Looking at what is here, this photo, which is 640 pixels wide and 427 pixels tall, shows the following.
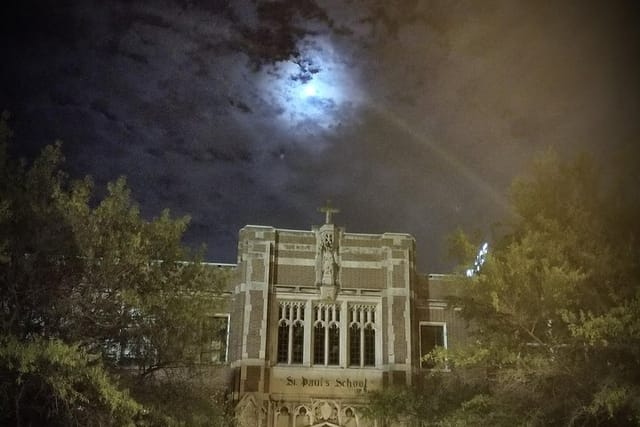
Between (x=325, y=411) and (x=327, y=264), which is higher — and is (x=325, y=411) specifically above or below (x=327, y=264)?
below

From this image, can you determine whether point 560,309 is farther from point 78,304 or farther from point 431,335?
point 431,335

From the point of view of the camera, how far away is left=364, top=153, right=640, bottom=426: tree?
641 inches

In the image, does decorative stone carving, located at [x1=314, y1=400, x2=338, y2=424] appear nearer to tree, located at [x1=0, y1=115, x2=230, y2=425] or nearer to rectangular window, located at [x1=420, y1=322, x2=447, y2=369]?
rectangular window, located at [x1=420, y1=322, x2=447, y2=369]

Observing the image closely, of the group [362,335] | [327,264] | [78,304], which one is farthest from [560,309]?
[327,264]

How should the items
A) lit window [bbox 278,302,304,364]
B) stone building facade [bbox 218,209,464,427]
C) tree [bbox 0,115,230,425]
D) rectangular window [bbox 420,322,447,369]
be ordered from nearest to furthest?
tree [bbox 0,115,230,425] < stone building facade [bbox 218,209,464,427] < lit window [bbox 278,302,304,364] < rectangular window [bbox 420,322,447,369]

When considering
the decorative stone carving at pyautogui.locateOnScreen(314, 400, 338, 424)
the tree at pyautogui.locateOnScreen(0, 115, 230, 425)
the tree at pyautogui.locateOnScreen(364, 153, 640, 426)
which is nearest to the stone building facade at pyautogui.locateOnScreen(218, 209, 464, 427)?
the decorative stone carving at pyautogui.locateOnScreen(314, 400, 338, 424)

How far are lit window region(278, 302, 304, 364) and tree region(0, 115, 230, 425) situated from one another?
997 cm

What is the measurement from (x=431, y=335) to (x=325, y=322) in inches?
179

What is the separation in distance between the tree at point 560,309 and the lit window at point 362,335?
8133 mm

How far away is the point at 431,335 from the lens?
2875 cm

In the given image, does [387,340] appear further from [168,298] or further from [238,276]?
[168,298]

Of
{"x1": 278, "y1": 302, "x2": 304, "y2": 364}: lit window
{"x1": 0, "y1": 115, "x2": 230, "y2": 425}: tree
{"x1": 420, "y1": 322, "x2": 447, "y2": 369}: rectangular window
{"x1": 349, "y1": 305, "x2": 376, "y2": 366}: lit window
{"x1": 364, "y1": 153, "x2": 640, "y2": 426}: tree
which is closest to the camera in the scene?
{"x1": 0, "y1": 115, "x2": 230, "y2": 425}: tree

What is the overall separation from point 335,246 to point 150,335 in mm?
12739

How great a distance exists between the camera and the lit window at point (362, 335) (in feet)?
91.1
